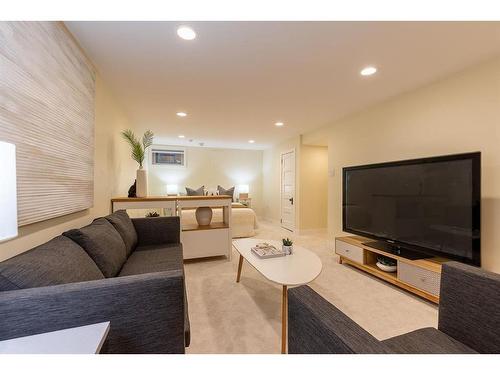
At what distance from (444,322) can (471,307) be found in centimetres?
15

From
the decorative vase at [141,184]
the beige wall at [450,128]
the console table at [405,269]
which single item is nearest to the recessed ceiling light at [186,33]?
the decorative vase at [141,184]

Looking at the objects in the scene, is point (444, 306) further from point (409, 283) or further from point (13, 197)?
point (13, 197)

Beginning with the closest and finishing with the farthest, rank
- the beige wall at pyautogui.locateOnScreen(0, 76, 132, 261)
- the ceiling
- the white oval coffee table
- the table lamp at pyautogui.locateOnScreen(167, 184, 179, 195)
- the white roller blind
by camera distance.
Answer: the white roller blind → the beige wall at pyautogui.locateOnScreen(0, 76, 132, 261) → the white oval coffee table → the ceiling → the table lamp at pyautogui.locateOnScreen(167, 184, 179, 195)

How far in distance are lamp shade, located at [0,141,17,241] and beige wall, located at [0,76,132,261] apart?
0.75 m

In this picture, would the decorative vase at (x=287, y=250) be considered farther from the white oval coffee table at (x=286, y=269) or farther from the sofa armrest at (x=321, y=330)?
the sofa armrest at (x=321, y=330)

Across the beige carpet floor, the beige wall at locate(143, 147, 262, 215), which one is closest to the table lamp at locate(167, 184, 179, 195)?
the beige wall at locate(143, 147, 262, 215)

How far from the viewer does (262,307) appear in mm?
1899

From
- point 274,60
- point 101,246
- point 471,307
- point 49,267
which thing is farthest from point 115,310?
point 274,60

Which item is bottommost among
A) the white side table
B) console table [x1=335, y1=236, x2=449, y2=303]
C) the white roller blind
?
console table [x1=335, y1=236, x2=449, y2=303]

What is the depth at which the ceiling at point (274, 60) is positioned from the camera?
1567 millimetres

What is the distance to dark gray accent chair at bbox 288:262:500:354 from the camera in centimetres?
69

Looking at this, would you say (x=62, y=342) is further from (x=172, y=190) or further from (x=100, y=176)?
(x=172, y=190)

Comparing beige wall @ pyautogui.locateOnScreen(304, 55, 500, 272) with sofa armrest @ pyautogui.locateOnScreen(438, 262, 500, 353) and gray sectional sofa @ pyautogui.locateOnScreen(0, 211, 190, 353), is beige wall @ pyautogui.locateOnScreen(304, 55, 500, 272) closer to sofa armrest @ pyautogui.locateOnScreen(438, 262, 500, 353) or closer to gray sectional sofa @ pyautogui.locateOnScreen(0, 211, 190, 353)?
sofa armrest @ pyautogui.locateOnScreen(438, 262, 500, 353)
